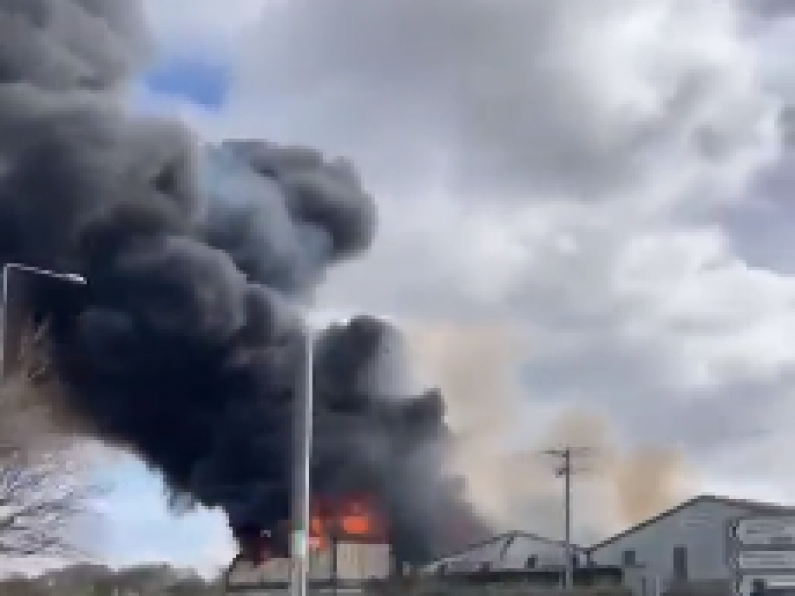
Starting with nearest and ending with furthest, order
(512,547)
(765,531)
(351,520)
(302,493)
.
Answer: (765,531), (302,493), (351,520), (512,547)

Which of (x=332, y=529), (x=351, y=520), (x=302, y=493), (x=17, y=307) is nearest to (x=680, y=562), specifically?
(x=351, y=520)

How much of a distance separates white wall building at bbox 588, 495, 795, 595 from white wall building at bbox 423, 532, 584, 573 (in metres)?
4.31

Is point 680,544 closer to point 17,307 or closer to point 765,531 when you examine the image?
point 17,307

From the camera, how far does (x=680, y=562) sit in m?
81.2

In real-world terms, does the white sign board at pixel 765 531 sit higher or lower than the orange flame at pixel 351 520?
lower

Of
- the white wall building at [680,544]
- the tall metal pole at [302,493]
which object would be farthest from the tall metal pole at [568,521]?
the tall metal pole at [302,493]

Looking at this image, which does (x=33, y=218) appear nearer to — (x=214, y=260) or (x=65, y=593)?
(x=214, y=260)

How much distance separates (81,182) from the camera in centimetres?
4906

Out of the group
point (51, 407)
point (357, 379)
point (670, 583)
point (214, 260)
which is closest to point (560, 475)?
point (670, 583)

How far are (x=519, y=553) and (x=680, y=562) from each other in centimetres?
1212

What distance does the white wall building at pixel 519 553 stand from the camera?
8681 centimetres

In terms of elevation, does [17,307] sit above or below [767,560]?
above

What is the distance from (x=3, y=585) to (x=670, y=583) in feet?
151

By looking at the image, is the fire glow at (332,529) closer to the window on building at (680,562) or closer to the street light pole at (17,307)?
the street light pole at (17,307)
